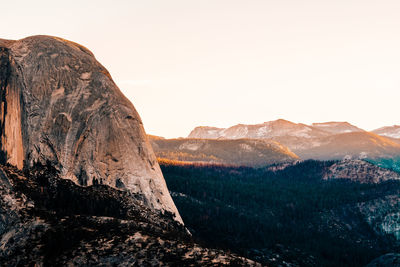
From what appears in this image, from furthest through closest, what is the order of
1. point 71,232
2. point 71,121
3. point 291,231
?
1. point 291,231
2. point 71,121
3. point 71,232

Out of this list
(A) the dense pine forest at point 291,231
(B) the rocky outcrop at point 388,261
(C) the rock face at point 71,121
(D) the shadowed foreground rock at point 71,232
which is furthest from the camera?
(A) the dense pine forest at point 291,231

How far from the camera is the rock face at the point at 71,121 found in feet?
174

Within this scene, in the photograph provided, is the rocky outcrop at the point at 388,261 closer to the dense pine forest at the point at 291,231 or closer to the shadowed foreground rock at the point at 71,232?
the dense pine forest at the point at 291,231

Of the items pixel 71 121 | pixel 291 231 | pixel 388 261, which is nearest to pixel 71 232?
pixel 71 121

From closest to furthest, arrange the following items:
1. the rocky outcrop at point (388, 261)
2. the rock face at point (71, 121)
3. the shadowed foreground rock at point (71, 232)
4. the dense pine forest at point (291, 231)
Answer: the shadowed foreground rock at point (71, 232), the rock face at point (71, 121), the rocky outcrop at point (388, 261), the dense pine forest at point (291, 231)

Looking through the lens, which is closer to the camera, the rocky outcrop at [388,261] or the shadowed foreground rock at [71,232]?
the shadowed foreground rock at [71,232]

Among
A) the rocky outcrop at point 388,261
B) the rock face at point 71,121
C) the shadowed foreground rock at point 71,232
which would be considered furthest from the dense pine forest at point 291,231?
the shadowed foreground rock at point 71,232

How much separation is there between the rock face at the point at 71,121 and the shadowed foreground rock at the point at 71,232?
3040mm

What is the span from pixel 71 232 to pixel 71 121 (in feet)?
62.6

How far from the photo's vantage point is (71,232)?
41.2m

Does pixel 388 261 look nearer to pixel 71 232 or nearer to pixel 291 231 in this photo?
pixel 291 231

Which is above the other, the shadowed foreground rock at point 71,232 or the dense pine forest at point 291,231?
the shadowed foreground rock at point 71,232


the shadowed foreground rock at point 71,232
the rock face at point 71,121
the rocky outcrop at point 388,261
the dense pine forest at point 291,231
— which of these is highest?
the rock face at point 71,121

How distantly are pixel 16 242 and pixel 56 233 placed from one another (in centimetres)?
379
